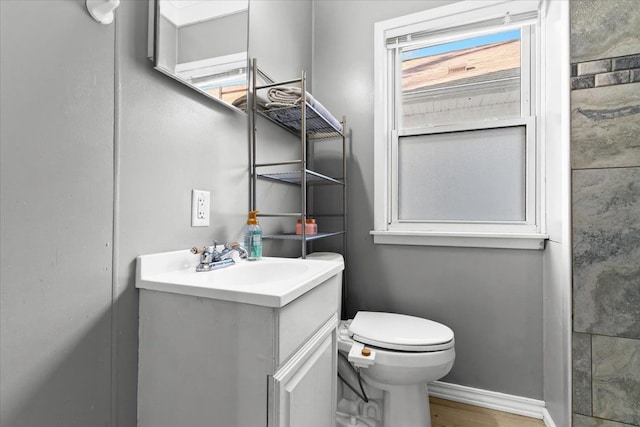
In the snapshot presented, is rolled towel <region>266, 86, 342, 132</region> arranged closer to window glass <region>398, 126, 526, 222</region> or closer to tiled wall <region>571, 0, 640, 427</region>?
window glass <region>398, 126, 526, 222</region>

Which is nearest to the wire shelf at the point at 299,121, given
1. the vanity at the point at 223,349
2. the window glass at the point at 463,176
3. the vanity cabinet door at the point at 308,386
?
the window glass at the point at 463,176

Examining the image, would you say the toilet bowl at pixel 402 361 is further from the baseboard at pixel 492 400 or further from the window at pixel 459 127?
the window at pixel 459 127

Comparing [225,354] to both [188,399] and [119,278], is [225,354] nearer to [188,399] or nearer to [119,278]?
[188,399]

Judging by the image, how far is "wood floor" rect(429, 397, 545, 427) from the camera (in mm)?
1384

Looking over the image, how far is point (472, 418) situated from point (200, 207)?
1552 mm

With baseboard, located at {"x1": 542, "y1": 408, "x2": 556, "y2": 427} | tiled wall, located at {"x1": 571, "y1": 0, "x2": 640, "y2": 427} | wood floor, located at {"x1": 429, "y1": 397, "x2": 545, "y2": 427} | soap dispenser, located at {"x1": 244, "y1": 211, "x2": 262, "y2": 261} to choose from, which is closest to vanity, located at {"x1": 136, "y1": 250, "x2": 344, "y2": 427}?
soap dispenser, located at {"x1": 244, "y1": 211, "x2": 262, "y2": 261}

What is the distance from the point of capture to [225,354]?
0.68 m

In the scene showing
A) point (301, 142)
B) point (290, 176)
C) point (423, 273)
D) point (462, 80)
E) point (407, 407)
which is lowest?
point (407, 407)

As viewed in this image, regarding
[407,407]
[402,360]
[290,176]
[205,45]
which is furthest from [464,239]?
[205,45]

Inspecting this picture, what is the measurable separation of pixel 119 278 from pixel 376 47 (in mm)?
1700

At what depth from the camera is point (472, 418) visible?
1.42 metres

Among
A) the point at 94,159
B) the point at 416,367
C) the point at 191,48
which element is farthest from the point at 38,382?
the point at 416,367

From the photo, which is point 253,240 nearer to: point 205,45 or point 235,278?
point 235,278

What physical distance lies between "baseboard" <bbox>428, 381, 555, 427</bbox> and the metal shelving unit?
35.4 inches
